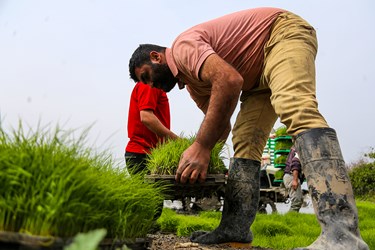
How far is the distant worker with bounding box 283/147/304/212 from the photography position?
9.51 meters

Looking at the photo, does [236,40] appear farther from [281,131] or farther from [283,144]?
[283,144]

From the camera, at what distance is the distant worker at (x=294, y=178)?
9508 mm

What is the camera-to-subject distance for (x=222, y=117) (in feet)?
9.42

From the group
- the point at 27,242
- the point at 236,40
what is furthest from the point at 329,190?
the point at 27,242

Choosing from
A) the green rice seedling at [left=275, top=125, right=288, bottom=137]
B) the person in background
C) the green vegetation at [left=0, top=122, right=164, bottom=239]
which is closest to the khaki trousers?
the person in background

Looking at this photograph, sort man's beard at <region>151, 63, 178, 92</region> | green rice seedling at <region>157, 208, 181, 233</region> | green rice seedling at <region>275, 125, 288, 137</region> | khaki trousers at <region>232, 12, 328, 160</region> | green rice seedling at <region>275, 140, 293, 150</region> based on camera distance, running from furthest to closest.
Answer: green rice seedling at <region>275, 140, 293, 150</region> → green rice seedling at <region>275, 125, 288, 137</region> → green rice seedling at <region>157, 208, 181, 233</region> → man's beard at <region>151, 63, 178, 92</region> → khaki trousers at <region>232, 12, 328, 160</region>

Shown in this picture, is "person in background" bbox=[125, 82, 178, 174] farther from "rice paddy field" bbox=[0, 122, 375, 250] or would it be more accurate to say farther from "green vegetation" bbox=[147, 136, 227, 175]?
"rice paddy field" bbox=[0, 122, 375, 250]

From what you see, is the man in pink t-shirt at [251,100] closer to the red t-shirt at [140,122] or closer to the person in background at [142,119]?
the person in background at [142,119]

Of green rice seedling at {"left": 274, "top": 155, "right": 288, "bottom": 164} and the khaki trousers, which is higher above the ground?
green rice seedling at {"left": 274, "top": 155, "right": 288, "bottom": 164}

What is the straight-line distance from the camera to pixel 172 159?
3.55 meters

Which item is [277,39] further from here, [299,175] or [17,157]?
[299,175]

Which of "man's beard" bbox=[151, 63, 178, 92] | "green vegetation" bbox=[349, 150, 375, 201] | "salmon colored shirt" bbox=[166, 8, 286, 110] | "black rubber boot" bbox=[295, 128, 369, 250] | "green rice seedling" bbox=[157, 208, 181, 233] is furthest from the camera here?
"green vegetation" bbox=[349, 150, 375, 201]

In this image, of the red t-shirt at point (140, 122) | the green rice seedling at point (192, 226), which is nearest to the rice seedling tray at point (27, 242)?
the red t-shirt at point (140, 122)

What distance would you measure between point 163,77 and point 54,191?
6.63 ft
